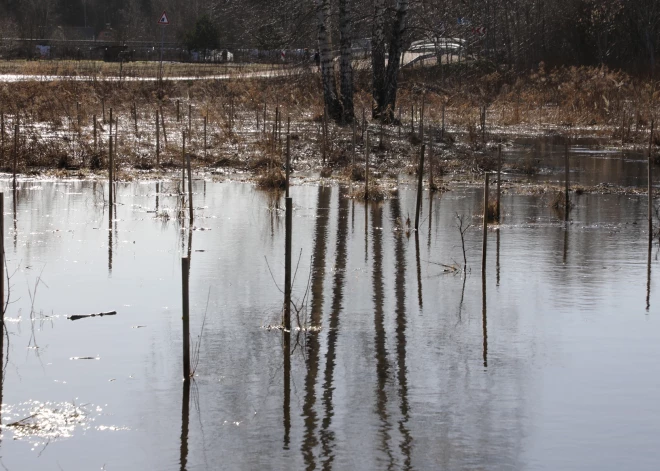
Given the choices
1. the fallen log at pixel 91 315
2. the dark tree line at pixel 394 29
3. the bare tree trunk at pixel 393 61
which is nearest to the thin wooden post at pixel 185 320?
the fallen log at pixel 91 315

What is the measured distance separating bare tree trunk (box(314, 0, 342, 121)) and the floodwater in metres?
10.5

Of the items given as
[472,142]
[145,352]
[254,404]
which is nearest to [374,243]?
[145,352]

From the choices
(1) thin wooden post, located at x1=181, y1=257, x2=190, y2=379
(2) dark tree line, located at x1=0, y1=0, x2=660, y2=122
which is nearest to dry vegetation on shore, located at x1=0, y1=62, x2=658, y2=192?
(2) dark tree line, located at x1=0, y1=0, x2=660, y2=122

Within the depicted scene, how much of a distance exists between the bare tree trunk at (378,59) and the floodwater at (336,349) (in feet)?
37.3

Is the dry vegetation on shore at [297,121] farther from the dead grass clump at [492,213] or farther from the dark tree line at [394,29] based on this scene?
the dead grass clump at [492,213]

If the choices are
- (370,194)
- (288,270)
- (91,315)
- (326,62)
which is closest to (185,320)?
(288,270)

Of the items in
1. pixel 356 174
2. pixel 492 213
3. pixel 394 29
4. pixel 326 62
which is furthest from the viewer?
pixel 326 62

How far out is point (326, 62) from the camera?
24.3 metres

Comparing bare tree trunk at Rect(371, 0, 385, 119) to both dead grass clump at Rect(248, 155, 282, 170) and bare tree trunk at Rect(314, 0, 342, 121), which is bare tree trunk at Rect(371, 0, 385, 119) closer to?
bare tree trunk at Rect(314, 0, 342, 121)

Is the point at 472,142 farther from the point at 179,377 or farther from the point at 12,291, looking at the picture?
the point at 179,377

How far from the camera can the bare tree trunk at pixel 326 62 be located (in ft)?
77.0

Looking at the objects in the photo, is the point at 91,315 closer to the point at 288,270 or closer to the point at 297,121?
the point at 288,270

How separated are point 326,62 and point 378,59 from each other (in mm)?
1678

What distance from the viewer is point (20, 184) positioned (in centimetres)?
1750
